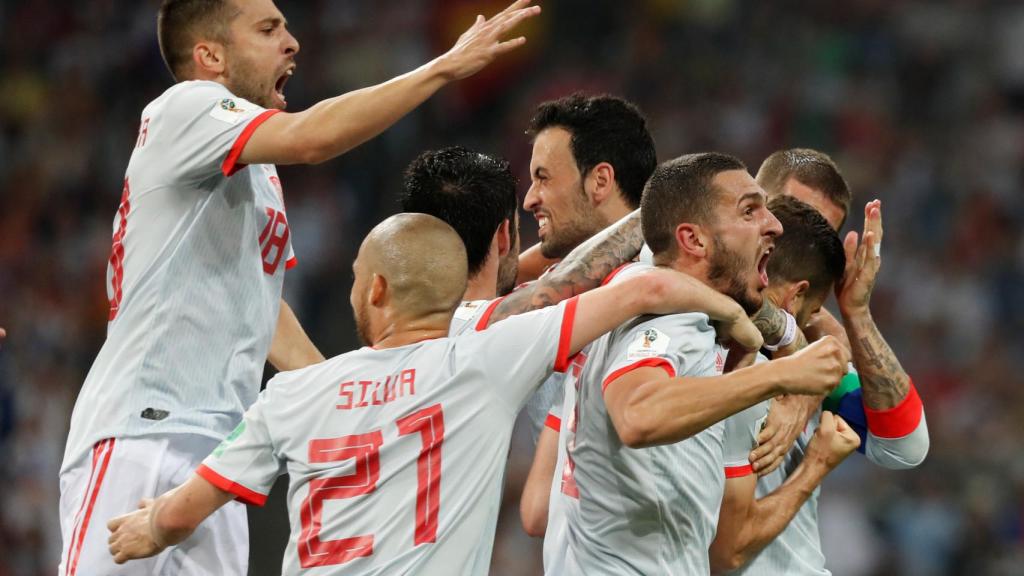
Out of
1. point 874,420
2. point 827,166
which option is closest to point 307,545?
point 874,420

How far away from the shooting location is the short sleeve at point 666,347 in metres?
3.75

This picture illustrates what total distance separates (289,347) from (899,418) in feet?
7.37

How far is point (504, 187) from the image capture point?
4.87 metres

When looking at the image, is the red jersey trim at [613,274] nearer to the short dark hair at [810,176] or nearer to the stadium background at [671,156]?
the short dark hair at [810,176]

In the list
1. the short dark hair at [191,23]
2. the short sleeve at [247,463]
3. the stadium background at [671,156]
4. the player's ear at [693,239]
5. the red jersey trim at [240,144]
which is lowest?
the stadium background at [671,156]

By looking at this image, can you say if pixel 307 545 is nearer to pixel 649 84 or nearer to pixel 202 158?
pixel 202 158

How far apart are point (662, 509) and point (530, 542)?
6.80 metres

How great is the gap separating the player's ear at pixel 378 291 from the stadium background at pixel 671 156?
6.96 meters

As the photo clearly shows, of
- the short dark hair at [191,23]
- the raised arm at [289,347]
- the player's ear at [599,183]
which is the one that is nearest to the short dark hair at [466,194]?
the player's ear at [599,183]

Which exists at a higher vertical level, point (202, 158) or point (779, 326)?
point (202, 158)

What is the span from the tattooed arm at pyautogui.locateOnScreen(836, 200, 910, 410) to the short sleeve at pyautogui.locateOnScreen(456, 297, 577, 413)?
4.06 feet

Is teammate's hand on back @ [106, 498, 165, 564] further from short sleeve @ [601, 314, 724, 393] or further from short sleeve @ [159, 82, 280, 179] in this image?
short sleeve @ [601, 314, 724, 393]

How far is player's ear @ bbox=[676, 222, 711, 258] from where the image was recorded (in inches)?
159

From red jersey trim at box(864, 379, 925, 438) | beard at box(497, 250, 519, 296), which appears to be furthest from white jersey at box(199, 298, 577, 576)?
red jersey trim at box(864, 379, 925, 438)
